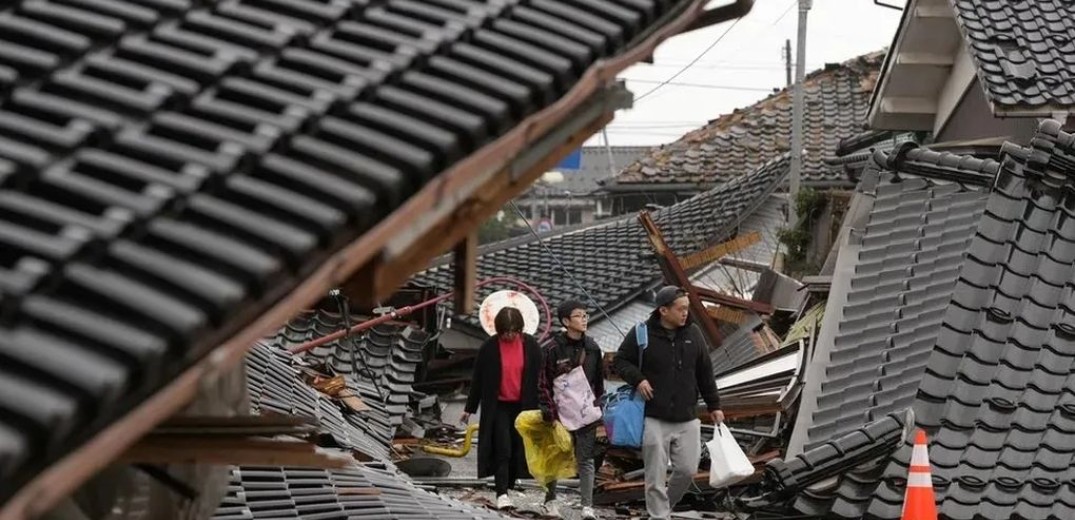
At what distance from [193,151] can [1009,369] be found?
21.4ft

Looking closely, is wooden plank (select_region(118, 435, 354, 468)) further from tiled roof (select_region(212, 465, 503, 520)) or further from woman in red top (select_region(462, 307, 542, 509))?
woman in red top (select_region(462, 307, 542, 509))

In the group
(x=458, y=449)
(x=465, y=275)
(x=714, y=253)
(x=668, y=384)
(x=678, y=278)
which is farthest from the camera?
(x=714, y=253)

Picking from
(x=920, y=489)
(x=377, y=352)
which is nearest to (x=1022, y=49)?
(x=377, y=352)

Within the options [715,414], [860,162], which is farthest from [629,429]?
[860,162]

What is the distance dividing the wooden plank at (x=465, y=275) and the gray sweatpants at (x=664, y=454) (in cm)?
702

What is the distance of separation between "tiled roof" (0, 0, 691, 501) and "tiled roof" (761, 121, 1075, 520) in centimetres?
461

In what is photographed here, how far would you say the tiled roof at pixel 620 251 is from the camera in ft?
81.7

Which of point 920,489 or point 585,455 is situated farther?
point 585,455

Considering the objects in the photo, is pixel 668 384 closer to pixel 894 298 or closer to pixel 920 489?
pixel 894 298

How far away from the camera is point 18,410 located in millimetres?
2520

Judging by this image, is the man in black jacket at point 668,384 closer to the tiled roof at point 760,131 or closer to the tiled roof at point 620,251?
the tiled roof at point 620,251

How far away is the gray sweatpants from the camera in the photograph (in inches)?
445

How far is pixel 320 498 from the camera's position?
7500 mm

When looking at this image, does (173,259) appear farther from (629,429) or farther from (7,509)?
(629,429)
